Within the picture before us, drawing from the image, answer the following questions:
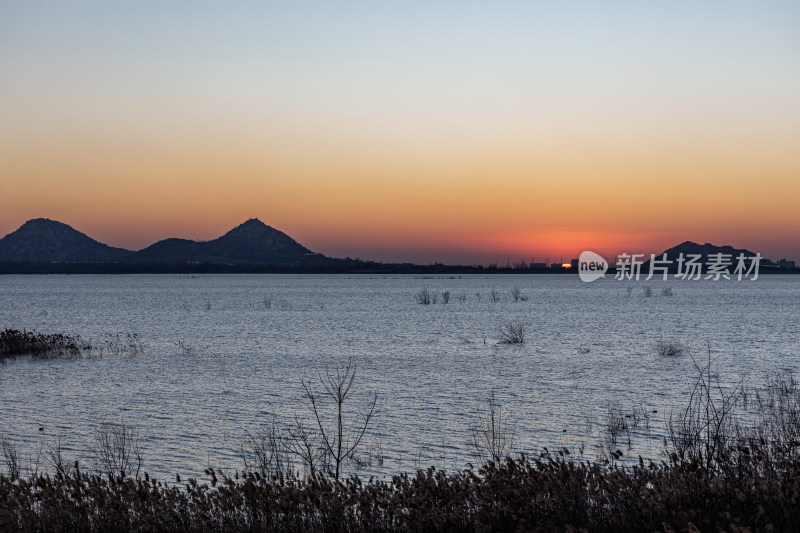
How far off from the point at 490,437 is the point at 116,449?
8666mm

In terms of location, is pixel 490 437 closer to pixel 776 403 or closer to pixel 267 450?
pixel 267 450

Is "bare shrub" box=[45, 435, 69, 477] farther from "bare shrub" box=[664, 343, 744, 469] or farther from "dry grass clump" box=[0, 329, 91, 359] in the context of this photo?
"dry grass clump" box=[0, 329, 91, 359]

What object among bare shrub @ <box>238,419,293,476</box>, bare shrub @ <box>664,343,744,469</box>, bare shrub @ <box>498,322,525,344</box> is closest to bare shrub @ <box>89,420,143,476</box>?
bare shrub @ <box>238,419,293,476</box>

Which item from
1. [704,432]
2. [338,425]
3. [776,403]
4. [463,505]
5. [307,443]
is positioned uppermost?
[463,505]

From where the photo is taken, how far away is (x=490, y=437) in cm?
1788

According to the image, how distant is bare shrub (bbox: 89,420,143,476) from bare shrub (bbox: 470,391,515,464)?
7.00 m

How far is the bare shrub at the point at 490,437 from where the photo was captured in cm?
1559

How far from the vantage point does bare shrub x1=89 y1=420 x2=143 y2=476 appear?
1473 centimetres

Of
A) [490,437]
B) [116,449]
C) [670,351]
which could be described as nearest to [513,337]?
[670,351]

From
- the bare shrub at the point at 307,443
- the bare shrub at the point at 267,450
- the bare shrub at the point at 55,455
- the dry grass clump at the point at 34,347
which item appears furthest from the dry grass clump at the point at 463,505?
the dry grass clump at the point at 34,347

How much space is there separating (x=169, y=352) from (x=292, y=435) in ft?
77.4

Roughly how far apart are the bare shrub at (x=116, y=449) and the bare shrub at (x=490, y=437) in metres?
7.00

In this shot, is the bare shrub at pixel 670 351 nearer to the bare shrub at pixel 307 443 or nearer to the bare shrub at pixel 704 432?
the bare shrub at pixel 704 432

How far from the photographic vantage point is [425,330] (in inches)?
2143
